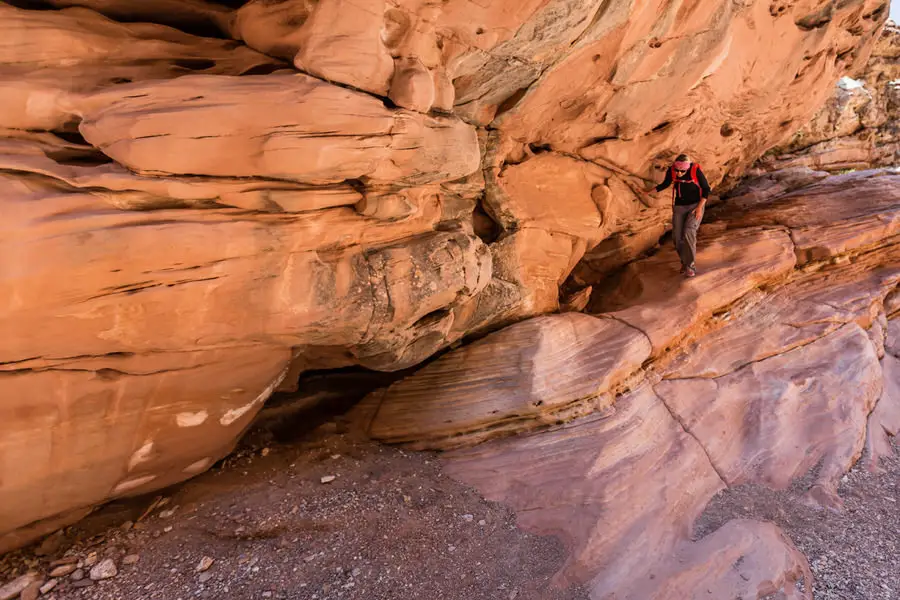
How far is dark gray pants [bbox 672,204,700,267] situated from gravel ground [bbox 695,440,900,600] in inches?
132

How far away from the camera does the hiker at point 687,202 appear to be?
7910 mm

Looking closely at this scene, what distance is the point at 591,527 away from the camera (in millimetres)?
5281

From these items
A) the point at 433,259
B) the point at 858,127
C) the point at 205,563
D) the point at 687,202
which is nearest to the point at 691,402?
the point at 687,202

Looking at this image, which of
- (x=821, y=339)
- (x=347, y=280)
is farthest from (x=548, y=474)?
A: (x=821, y=339)

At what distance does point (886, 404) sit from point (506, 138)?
6337mm

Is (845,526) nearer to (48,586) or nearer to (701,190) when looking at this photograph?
(701,190)

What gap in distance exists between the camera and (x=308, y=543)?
498 centimetres

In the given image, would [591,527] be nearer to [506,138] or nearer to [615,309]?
[615,309]

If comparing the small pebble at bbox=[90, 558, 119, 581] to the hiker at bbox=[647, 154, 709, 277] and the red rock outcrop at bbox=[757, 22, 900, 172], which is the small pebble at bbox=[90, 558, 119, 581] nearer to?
the hiker at bbox=[647, 154, 709, 277]

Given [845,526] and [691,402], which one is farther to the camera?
[691,402]

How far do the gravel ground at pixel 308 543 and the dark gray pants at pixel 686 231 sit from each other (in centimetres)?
481

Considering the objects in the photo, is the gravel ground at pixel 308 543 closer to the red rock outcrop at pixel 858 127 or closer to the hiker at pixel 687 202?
the hiker at pixel 687 202

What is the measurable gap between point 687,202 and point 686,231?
16.6 inches

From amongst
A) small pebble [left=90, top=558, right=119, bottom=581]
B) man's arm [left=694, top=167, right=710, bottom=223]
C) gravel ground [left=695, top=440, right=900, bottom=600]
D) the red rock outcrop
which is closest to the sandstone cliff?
gravel ground [left=695, top=440, right=900, bottom=600]
